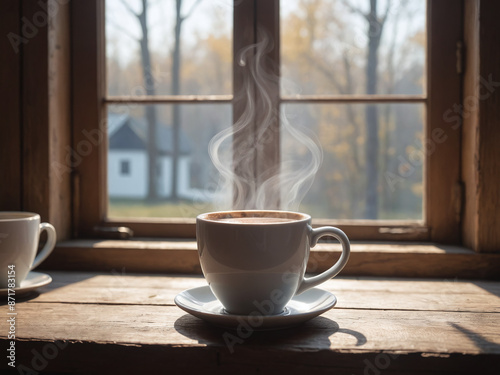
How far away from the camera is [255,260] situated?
0.73m

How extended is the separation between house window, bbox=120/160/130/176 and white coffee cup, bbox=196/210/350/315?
0.74 meters

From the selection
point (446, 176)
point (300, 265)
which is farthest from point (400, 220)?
point (300, 265)

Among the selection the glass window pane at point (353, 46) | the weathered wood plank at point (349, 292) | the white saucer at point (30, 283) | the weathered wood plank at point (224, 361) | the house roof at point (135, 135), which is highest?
→ the glass window pane at point (353, 46)

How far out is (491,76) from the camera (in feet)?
3.72

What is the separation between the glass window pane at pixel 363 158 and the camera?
133 cm

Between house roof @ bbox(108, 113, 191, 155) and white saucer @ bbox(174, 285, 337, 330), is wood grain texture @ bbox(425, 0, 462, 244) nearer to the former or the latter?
white saucer @ bbox(174, 285, 337, 330)

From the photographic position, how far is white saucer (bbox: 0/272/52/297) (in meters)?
0.94

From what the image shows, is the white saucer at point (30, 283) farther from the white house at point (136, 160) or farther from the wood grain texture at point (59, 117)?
the white house at point (136, 160)

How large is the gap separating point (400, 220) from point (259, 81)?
539 millimetres

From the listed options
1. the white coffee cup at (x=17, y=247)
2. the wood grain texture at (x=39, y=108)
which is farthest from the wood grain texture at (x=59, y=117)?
the white coffee cup at (x=17, y=247)

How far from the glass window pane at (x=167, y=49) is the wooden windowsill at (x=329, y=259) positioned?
45cm

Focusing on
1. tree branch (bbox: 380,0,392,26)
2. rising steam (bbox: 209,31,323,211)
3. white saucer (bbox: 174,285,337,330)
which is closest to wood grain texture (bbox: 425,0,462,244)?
tree branch (bbox: 380,0,392,26)

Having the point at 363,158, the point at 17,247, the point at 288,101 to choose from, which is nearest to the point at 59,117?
the point at 17,247

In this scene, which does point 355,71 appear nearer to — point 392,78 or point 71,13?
point 392,78
